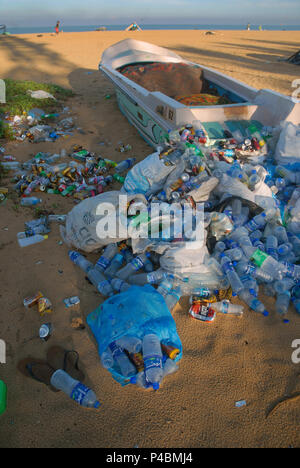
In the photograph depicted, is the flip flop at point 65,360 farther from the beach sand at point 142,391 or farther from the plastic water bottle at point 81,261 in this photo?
the plastic water bottle at point 81,261

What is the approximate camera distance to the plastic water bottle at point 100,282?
8.68 feet

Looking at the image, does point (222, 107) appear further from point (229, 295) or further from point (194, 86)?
point (229, 295)

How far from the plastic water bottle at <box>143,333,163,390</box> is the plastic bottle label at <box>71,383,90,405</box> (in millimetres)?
436

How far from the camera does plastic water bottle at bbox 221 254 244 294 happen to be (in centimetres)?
267

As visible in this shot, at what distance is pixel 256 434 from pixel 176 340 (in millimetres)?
766

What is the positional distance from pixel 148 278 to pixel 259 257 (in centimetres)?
116

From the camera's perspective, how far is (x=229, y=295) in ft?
8.68

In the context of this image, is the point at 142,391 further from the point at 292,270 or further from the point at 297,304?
the point at 292,270

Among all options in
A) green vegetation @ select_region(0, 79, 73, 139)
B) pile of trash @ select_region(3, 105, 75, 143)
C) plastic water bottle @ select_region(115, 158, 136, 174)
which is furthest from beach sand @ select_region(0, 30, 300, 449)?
Answer: green vegetation @ select_region(0, 79, 73, 139)

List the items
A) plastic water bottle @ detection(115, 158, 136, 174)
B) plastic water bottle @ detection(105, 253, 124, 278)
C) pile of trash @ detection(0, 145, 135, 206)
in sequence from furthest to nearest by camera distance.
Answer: plastic water bottle @ detection(115, 158, 136, 174) < pile of trash @ detection(0, 145, 135, 206) < plastic water bottle @ detection(105, 253, 124, 278)

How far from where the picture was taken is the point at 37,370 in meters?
2.09

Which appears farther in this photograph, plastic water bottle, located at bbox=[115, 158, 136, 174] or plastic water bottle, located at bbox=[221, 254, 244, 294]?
plastic water bottle, located at bbox=[115, 158, 136, 174]

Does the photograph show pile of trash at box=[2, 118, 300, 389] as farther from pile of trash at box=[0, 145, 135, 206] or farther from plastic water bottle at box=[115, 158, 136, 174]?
plastic water bottle at box=[115, 158, 136, 174]

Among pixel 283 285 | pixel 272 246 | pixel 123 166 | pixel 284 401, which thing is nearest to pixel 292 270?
pixel 283 285
